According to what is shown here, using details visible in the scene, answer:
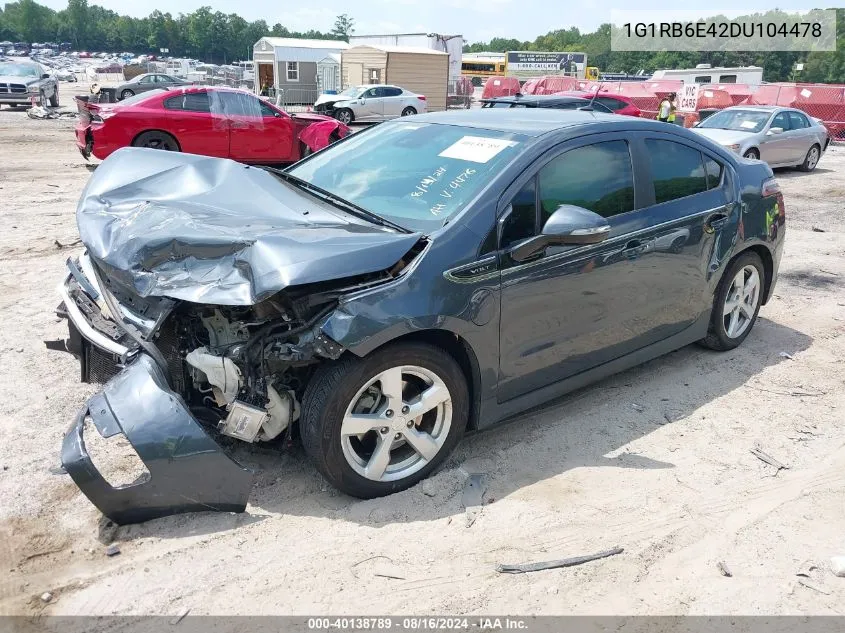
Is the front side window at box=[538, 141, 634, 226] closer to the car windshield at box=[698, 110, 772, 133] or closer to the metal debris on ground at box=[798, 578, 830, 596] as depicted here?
the metal debris on ground at box=[798, 578, 830, 596]

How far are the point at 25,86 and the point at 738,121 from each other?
23.4 m

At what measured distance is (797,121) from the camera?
15.6 metres

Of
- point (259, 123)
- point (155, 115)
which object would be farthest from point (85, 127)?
point (259, 123)

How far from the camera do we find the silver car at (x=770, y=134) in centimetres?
1433

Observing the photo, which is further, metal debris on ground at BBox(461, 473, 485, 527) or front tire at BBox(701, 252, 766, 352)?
front tire at BBox(701, 252, 766, 352)

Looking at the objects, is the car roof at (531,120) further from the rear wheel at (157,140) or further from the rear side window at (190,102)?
the rear side window at (190,102)

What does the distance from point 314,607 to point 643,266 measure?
268 cm

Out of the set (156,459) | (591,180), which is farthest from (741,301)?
(156,459)

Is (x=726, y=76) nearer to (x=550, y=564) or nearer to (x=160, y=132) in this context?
(x=160, y=132)

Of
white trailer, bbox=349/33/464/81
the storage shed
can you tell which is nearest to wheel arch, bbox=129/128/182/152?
the storage shed

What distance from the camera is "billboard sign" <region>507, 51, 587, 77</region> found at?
65375 millimetres

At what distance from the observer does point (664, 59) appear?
106 metres

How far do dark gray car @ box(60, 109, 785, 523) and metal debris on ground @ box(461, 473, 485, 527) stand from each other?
0.66 feet

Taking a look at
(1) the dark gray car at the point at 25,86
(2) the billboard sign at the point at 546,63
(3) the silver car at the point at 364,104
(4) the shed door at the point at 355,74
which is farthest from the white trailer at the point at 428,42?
(2) the billboard sign at the point at 546,63
